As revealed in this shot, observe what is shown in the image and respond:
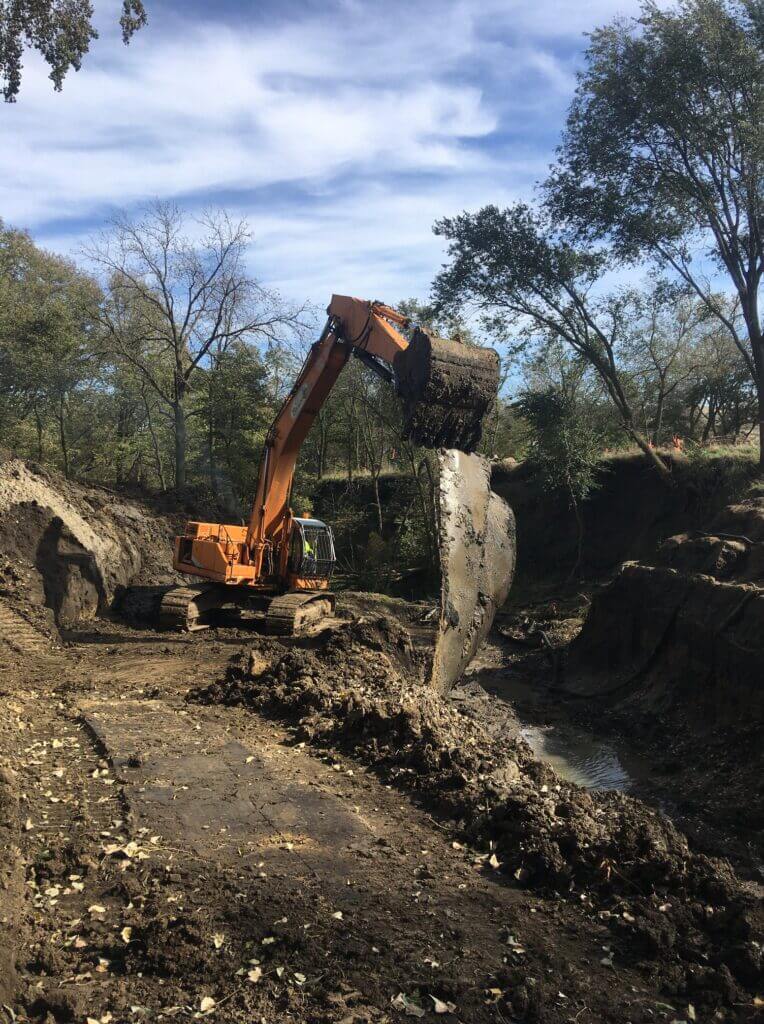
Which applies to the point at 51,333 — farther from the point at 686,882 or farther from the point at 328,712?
the point at 686,882

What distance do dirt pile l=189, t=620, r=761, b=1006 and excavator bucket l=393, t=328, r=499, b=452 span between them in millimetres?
2694

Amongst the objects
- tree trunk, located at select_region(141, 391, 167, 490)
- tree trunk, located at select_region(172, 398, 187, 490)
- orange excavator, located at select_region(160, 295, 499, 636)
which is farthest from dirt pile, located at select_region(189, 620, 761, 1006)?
tree trunk, located at select_region(141, 391, 167, 490)

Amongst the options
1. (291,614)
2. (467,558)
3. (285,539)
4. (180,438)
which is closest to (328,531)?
(285,539)

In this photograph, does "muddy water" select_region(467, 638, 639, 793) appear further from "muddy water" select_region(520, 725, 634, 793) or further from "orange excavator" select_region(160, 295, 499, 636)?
"orange excavator" select_region(160, 295, 499, 636)

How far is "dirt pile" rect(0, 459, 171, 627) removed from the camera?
13.2 m

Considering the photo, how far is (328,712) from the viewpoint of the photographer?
793 cm

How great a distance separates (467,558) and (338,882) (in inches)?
139

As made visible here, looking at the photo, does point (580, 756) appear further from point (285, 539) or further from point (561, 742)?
point (285, 539)

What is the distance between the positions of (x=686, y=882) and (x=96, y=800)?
13.3 feet

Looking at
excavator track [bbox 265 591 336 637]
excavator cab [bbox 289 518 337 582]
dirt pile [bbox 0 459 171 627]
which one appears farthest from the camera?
dirt pile [bbox 0 459 171 627]

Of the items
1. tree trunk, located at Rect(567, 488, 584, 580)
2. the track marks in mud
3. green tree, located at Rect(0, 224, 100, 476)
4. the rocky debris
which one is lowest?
the rocky debris

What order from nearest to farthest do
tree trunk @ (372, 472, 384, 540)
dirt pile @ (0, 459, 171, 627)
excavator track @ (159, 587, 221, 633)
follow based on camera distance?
excavator track @ (159, 587, 221, 633) < dirt pile @ (0, 459, 171, 627) < tree trunk @ (372, 472, 384, 540)

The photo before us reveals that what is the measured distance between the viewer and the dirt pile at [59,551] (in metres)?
13.2

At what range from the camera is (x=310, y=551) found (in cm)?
1307
